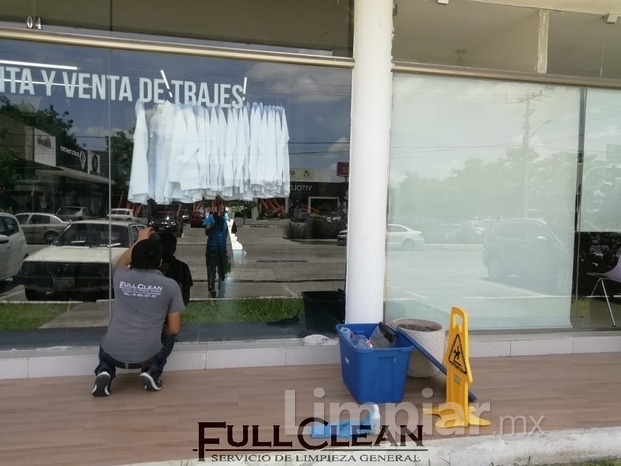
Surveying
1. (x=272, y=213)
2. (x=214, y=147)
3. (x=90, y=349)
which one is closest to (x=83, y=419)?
(x=90, y=349)

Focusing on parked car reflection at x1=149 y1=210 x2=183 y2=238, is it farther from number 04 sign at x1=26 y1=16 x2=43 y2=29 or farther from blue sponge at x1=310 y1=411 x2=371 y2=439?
blue sponge at x1=310 y1=411 x2=371 y2=439

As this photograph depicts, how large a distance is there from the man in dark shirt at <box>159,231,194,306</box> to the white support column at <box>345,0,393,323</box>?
1850mm

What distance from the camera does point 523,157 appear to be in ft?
18.0

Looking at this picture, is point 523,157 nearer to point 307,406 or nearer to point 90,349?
point 307,406

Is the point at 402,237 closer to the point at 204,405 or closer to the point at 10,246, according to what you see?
the point at 204,405

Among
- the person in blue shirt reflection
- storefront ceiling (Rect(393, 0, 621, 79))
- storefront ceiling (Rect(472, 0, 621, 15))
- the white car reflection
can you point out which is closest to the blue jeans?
the white car reflection

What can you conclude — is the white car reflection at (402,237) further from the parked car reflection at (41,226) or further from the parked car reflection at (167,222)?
the parked car reflection at (41,226)

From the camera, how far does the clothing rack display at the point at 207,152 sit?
505 centimetres

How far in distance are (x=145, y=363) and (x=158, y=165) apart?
2193 mm

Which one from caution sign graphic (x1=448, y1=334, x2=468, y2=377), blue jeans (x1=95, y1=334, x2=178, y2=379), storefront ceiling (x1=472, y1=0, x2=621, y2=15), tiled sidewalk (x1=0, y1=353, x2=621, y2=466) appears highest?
storefront ceiling (x1=472, y1=0, x2=621, y2=15)

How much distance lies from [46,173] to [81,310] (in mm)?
1767

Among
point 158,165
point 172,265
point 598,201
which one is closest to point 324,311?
point 172,265

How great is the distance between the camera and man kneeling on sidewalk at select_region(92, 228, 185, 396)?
3719 millimetres

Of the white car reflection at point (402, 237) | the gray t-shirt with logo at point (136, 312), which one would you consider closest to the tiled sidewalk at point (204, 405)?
the gray t-shirt with logo at point (136, 312)
